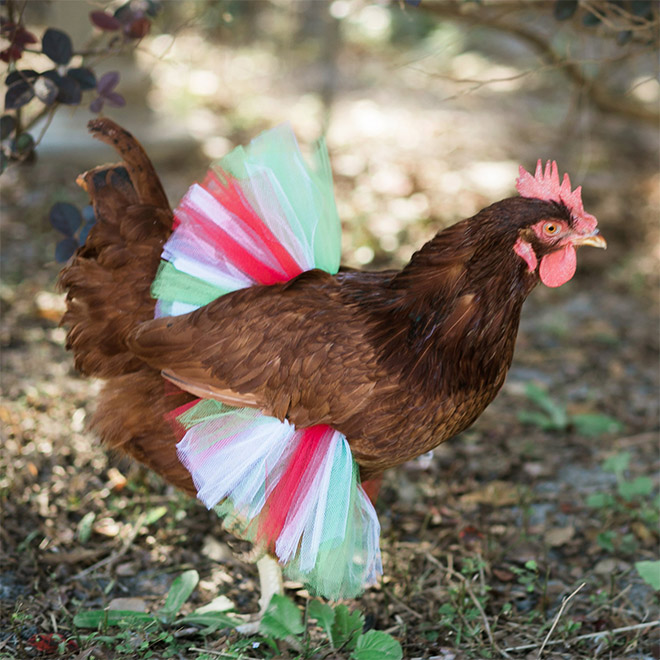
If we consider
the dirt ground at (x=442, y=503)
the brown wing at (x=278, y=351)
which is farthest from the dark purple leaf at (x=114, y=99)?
the dirt ground at (x=442, y=503)

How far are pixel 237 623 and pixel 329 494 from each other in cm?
61

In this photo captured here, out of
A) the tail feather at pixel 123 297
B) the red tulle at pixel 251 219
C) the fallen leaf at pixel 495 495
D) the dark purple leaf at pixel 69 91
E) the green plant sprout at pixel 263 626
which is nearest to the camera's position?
the green plant sprout at pixel 263 626

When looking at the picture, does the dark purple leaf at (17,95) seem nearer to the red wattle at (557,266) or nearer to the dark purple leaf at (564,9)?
the red wattle at (557,266)

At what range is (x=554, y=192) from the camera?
2.20 metres

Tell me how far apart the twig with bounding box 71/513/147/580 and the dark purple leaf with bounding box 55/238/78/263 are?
107 cm

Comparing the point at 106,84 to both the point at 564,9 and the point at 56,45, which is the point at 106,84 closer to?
the point at 56,45

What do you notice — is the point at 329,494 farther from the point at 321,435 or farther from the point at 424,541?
the point at 424,541

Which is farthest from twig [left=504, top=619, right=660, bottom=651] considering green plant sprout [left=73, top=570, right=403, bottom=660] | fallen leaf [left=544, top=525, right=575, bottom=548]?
fallen leaf [left=544, top=525, right=575, bottom=548]

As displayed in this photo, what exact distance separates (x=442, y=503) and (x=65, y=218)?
1944 millimetres

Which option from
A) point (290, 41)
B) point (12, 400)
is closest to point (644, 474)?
point (12, 400)

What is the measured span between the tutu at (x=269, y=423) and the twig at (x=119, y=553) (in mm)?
720

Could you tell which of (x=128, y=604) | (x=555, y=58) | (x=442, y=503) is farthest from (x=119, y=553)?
(x=555, y=58)

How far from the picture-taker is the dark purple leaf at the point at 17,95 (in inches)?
103

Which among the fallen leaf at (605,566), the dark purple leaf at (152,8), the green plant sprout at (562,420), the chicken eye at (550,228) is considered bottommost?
the green plant sprout at (562,420)
